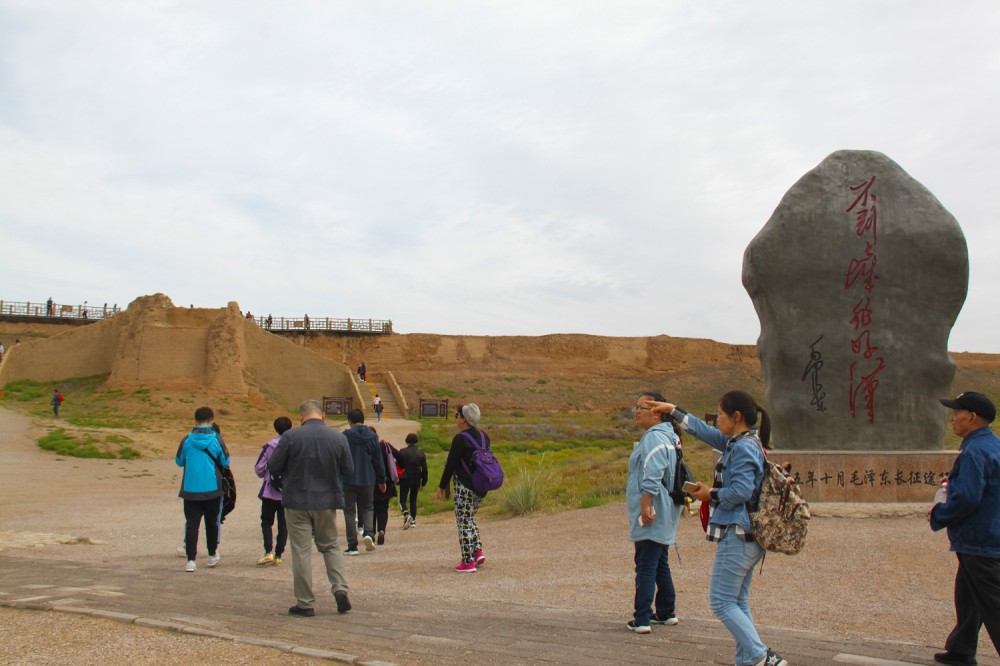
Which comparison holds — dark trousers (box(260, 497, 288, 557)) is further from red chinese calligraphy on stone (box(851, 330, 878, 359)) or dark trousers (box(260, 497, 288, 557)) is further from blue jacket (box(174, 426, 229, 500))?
red chinese calligraphy on stone (box(851, 330, 878, 359))

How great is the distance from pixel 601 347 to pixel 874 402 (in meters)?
45.8

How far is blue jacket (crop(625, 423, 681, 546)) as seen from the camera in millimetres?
5188

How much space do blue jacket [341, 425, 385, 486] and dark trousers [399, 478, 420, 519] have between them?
2444 millimetres

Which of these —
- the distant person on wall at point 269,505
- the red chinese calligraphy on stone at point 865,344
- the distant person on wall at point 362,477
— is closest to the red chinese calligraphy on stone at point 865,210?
the red chinese calligraphy on stone at point 865,344

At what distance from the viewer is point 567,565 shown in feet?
27.3

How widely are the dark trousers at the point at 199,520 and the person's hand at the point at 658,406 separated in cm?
484

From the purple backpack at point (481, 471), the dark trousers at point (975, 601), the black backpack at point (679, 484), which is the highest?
the black backpack at point (679, 484)

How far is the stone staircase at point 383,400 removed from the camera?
119 ft

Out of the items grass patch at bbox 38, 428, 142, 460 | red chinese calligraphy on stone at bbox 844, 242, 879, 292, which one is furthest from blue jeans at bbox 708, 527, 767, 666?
grass patch at bbox 38, 428, 142, 460

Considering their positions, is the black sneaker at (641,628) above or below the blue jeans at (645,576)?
below

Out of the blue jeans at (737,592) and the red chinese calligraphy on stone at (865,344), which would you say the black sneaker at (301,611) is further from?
the red chinese calligraphy on stone at (865,344)

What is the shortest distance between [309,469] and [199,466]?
2423mm

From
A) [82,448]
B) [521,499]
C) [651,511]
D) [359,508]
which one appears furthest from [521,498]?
[82,448]

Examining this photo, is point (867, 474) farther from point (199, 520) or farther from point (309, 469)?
point (199, 520)
